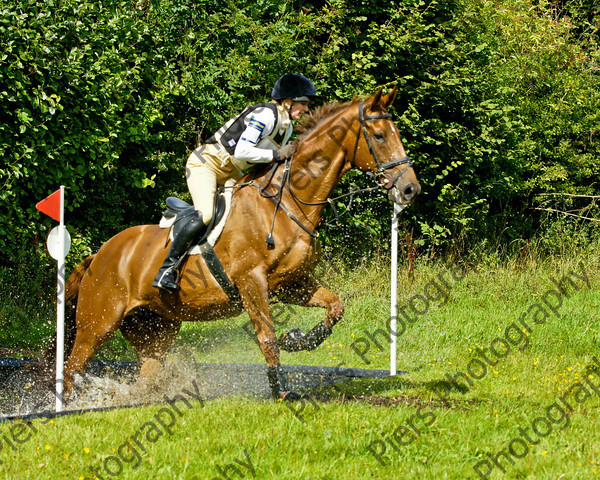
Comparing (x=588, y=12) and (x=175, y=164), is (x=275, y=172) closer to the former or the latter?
(x=175, y=164)

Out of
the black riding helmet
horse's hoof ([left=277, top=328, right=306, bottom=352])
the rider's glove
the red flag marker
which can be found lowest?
horse's hoof ([left=277, top=328, right=306, bottom=352])

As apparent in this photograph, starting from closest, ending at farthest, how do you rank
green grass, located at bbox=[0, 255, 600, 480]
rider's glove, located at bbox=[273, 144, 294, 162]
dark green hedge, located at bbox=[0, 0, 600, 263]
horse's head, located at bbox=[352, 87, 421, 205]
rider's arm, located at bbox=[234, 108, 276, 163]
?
green grass, located at bbox=[0, 255, 600, 480]
horse's head, located at bbox=[352, 87, 421, 205]
rider's arm, located at bbox=[234, 108, 276, 163]
rider's glove, located at bbox=[273, 144, 294, 162]
dark green hedge, located at bbox=[0, 0, 600, 263]

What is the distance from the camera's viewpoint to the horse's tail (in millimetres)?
6910

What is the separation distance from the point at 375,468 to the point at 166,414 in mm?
1692

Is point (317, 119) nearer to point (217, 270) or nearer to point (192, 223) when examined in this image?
point (192, 223)

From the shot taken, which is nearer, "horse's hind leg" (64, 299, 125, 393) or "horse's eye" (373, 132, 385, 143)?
"horse's eye" (373, 132, 385, 143)

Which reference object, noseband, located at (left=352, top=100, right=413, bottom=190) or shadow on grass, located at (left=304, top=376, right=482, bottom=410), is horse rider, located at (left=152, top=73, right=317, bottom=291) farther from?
shadow on grass, located at (left=304, top=376, right=482, bottom=410)

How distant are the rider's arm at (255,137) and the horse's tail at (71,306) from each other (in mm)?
2118

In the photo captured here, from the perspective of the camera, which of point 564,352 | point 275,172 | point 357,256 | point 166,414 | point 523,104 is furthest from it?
point 523,104

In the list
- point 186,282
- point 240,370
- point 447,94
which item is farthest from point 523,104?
point 186,282

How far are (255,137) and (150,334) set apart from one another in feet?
8.18

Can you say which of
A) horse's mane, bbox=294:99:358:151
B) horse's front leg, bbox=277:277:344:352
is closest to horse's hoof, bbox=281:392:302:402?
horse's front leg, bbox=277:277:344:352

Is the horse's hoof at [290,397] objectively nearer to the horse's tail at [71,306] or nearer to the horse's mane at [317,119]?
the horse's mane at [317,119]

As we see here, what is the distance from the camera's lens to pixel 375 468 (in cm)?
426
